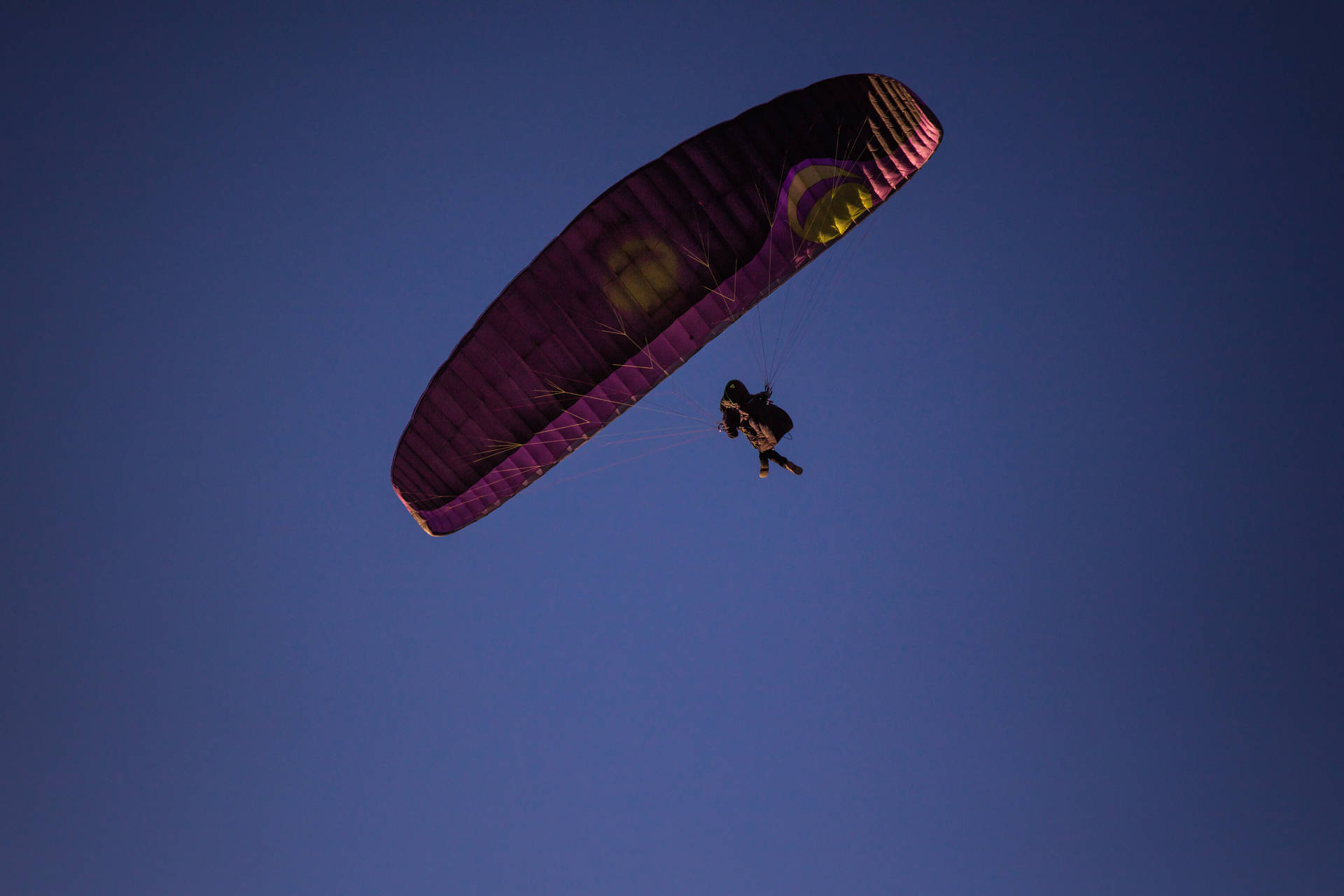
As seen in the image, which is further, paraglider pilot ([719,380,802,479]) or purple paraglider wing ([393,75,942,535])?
paraglider pilot ([719,380,802,479])

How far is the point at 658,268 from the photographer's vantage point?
31.1 ft

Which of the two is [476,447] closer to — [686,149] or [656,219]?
[656,219]

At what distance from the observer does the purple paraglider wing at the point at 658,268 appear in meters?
9.30

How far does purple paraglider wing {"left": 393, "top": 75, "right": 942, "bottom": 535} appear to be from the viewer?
930cm

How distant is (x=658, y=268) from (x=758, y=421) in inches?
104

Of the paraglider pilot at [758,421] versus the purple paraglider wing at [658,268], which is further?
the paraglider pilot at [758,421]

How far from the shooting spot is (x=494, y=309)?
30.6 ft

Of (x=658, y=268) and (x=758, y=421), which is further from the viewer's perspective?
(x=758, y=421)

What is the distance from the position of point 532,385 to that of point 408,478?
2.86 meters

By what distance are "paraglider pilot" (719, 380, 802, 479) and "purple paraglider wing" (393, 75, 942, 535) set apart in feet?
3.61

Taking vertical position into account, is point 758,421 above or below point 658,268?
below

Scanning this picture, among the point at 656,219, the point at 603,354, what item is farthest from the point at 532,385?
the point at 656,219

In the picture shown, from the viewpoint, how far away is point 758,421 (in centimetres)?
1039

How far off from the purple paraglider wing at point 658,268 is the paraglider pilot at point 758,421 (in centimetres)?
110
